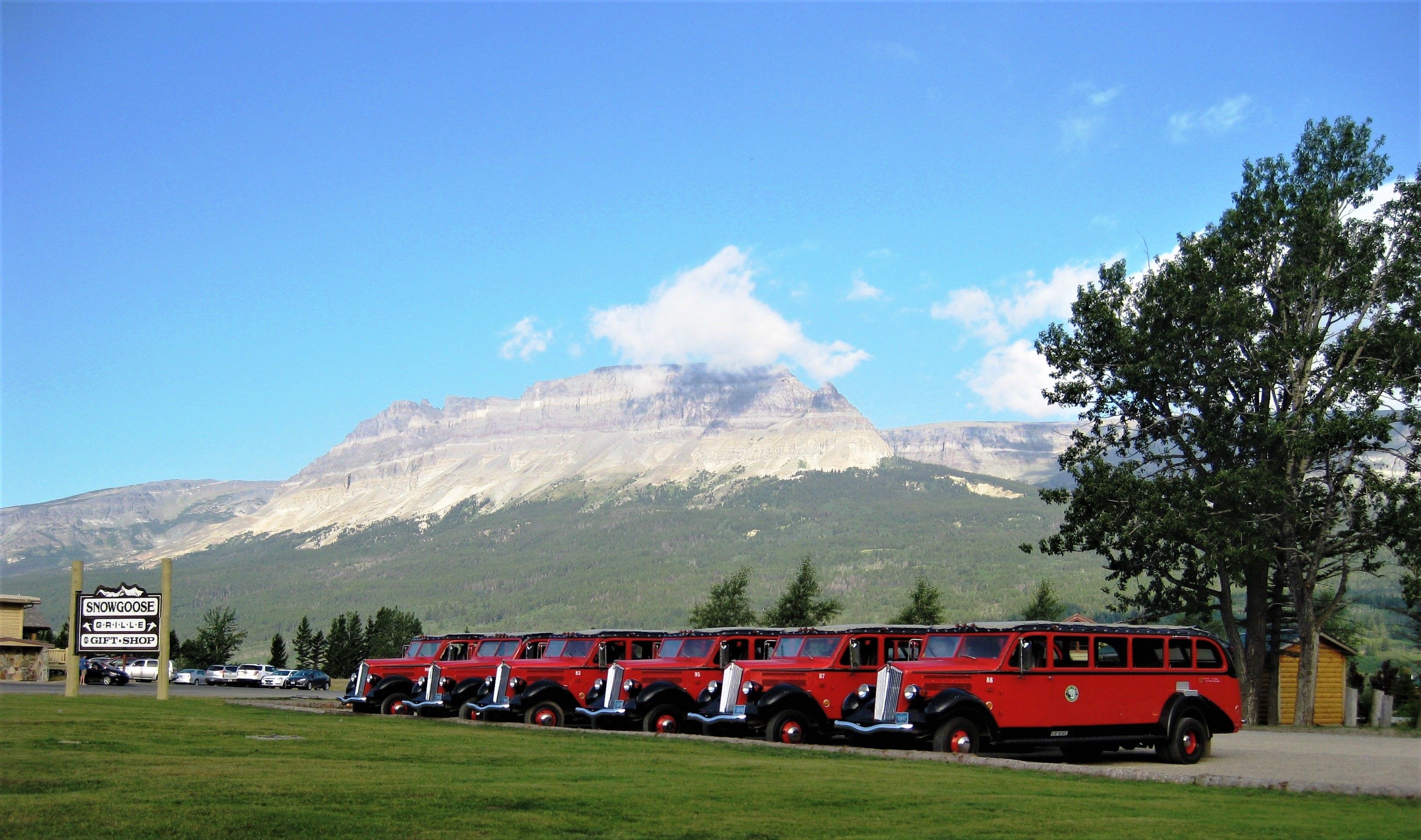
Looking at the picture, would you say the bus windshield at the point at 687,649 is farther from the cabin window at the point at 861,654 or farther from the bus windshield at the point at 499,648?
the bus windshield at the point at 499,648

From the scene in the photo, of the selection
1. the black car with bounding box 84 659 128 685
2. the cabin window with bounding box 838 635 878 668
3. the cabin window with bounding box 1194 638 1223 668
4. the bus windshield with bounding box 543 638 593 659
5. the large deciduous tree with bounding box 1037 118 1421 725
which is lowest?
the black car with bounding box 84 659 128 685

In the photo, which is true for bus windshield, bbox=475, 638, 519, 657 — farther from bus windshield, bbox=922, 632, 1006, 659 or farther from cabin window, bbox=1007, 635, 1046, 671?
cabin window, bbox=1007, 635, 1046, 671

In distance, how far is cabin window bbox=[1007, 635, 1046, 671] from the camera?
874 inches

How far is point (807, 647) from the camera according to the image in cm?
2681

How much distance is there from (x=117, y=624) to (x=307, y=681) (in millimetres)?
41782

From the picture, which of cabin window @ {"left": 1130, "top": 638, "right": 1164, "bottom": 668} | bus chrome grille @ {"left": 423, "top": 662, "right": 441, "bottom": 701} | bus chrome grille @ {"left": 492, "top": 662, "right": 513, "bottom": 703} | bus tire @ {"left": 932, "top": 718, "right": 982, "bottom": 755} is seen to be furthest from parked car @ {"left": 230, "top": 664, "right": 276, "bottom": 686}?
cabin window @ {"left": 1130, "top": 638, "right": 1164, "bottom": 668}

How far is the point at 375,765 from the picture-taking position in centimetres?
1644

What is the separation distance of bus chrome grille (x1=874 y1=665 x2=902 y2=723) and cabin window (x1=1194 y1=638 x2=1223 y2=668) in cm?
642

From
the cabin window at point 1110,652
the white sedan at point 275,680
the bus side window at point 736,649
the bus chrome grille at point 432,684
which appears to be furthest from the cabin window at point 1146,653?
the white sedan at point 275,680

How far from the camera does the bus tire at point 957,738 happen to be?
2141 centimetres

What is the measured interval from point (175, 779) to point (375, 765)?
3160 millimetres

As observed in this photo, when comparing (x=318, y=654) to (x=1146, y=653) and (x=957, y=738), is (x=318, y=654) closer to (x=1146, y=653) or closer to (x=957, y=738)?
(x=957, y=738)

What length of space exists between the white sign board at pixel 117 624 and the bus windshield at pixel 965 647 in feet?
84.3

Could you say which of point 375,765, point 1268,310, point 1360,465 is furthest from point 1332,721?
point 375,765
